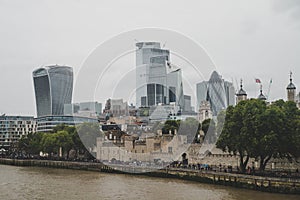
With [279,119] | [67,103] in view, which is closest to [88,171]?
[279,119]

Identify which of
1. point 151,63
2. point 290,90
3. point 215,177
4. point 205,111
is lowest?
point 215,177

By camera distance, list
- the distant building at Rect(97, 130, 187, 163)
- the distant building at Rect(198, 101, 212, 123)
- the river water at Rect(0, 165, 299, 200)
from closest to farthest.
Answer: the river water at Rect(0, 165, 299, 200) < the distant building at Rect(97, 130, 187, 163) < the distant building at Rect(198, 101, 212, 123)

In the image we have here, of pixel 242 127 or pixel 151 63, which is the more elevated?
pixel 151 63

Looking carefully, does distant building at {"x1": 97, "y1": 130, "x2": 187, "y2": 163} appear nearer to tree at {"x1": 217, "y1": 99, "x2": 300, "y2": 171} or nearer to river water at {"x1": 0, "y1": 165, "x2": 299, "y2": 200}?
river water at {"x1": 0, "y1": 165, "x2": 299, "y2": 200}

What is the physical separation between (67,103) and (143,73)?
88911mm

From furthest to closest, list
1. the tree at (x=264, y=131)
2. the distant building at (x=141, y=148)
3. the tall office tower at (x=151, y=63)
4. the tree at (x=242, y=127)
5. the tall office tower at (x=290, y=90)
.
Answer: the tall office tower at (x=151, y=63) < the tall office tower at (x=290, y=90) < the distant building at (x=141, y=148) < the tree at (x=242, y=127) < the tree at (x=264, y=131)

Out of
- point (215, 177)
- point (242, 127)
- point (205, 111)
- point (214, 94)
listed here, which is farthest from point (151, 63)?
point (242, 127)

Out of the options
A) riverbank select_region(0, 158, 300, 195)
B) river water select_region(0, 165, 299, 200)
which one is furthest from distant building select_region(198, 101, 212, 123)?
river water select_region(0, 165, 299, 200)

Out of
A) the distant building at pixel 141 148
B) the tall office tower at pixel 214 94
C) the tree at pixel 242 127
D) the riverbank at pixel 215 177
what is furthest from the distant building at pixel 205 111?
the tree at pixel 242 127

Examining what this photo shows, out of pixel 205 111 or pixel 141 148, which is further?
pixel 205 111

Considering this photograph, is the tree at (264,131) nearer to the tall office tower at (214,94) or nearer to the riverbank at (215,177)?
the riverbank at (215,177)

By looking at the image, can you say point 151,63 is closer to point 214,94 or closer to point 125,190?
point 214,94

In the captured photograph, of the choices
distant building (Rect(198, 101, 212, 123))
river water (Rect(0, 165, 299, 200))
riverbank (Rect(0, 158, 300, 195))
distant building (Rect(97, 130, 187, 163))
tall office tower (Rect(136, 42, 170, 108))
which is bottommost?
river water (Rect(0, 165, 299, 200))

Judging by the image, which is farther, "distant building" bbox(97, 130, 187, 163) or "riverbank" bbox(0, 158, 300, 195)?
"distant building" bbox(97, 130, 187, 163)
